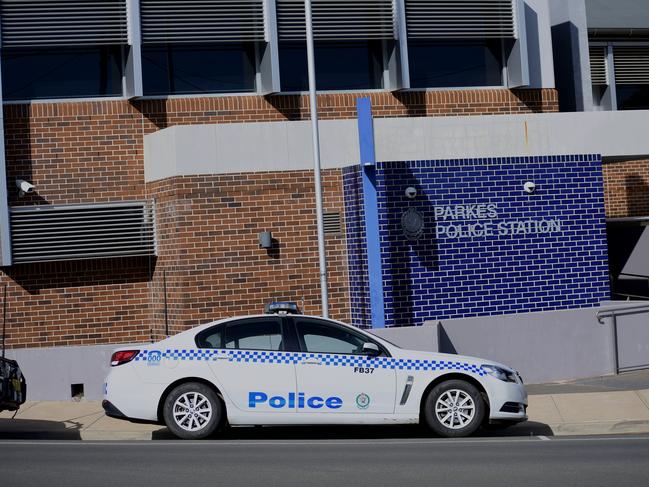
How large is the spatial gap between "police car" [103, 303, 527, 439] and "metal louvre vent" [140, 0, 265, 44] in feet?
26.6

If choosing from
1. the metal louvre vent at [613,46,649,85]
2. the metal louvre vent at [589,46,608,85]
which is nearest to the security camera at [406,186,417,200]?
the metal louvre vent at [589,46,608,85]

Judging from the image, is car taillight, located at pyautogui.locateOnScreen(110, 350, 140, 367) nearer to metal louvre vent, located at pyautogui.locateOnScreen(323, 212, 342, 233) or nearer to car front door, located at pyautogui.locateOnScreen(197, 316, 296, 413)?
car front door, located at pyautogui.locateOnScreen(197, 316, 296, 413)

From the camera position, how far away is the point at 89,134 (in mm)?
18719

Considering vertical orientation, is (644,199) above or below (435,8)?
below

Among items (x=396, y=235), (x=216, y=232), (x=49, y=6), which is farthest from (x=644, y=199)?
(x=49, y=6)

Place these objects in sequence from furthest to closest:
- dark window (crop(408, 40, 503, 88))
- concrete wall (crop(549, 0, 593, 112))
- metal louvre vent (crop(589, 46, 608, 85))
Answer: metal louvre vent (crop(589, 46, 608, 85)) → concrete wall (crop(549, 0, 593, 112)) → dark window (crop(408, 40, 503, 88))

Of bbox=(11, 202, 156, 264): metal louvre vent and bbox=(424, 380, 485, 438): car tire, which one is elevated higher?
bbox=(11, 202, 156, 264): metal louvre vent

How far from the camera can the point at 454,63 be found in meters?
20.7

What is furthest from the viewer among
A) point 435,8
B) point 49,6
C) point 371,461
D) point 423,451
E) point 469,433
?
point 435,8

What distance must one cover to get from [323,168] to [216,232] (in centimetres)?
206

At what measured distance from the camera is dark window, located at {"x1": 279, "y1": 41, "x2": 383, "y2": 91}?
19891mm

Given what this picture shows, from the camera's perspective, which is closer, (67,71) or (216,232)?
(216,232)

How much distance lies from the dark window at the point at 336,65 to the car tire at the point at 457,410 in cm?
899

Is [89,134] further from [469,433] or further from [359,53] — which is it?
[469,433]
